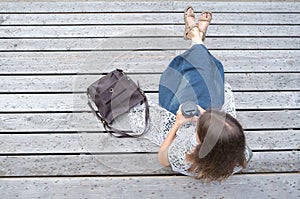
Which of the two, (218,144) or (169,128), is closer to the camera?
(218,144)

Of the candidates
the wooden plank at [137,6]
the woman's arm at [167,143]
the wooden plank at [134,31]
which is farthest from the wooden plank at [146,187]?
the wooden plank at [137,6]

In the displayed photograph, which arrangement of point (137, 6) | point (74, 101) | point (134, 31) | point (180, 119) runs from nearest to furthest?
point (180, 119)
point (74, 101)
point (134, 31)
point (137, 6)

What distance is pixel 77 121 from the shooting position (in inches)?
63.6

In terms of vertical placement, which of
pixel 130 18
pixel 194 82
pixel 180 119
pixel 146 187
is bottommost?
pixel 146 187

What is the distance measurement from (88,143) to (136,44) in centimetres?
60

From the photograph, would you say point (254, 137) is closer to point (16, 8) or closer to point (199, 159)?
point (199, 159)

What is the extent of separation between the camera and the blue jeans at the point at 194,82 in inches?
57.6

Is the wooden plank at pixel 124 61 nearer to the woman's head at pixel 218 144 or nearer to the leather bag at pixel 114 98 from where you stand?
the leather bag at pixel 114 98

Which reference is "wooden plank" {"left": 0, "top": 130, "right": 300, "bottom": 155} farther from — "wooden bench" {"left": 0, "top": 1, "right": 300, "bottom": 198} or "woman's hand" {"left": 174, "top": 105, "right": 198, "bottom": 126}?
"woman's hand" {"left": 174, "top": 105, "right": 198, "bottom": 126}

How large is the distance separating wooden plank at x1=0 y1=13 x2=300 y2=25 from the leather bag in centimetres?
57

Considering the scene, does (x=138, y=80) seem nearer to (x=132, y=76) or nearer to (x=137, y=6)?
(x=132, y=76)

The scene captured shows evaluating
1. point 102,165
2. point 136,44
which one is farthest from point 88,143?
point 136,44

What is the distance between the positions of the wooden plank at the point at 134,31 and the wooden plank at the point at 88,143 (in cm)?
61

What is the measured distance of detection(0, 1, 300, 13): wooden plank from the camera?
6.84 ft
